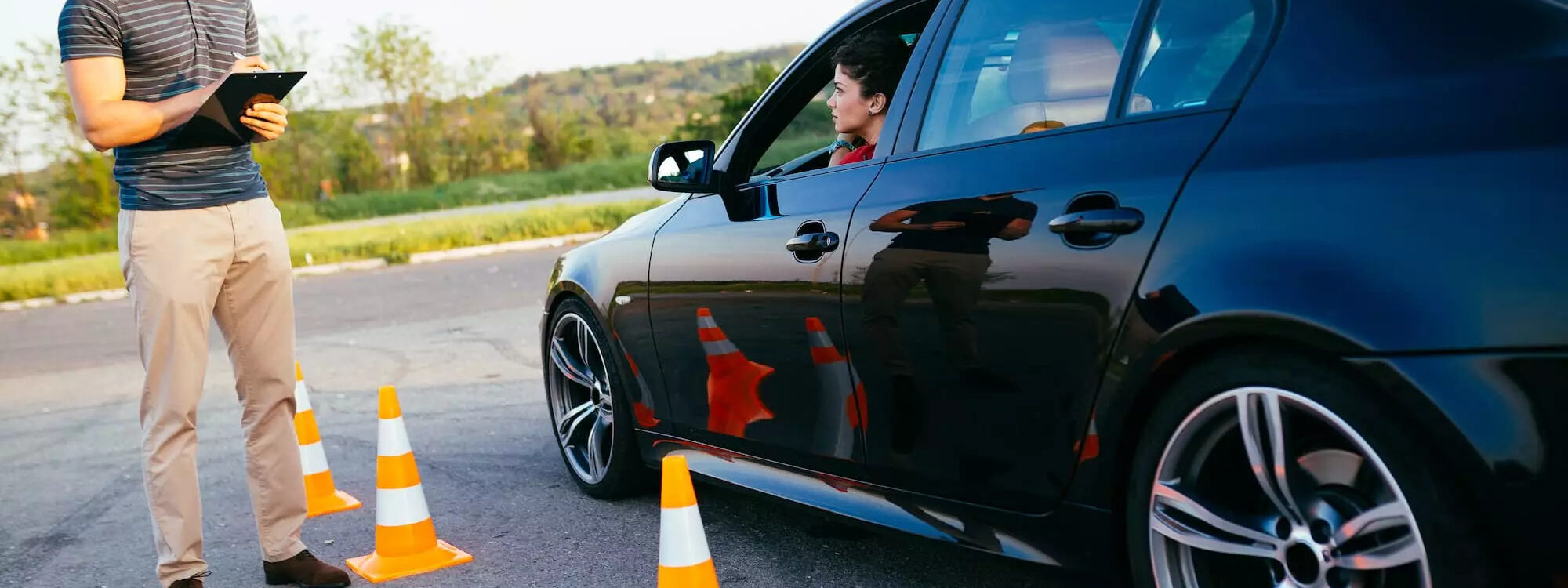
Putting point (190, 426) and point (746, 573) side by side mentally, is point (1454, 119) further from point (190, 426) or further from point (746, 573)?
point (190, 426)

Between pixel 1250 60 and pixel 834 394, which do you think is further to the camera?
pixel 834 394

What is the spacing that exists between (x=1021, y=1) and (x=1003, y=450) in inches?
40.2

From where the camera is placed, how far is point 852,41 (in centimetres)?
376

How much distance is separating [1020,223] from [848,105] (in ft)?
4.24

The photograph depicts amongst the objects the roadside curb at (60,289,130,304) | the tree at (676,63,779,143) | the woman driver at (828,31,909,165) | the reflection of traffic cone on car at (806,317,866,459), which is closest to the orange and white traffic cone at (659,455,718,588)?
the reflection of traffic cone on car at (806,317,866,459)

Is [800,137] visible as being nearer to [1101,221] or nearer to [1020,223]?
[1020,223]

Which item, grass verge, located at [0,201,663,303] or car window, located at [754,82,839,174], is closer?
car window, located at [754,82,839,174]

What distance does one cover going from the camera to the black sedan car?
1.90 meters

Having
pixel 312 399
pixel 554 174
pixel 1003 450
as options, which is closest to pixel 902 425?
pixel 1003 450

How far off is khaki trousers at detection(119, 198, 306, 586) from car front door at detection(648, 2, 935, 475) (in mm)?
1117

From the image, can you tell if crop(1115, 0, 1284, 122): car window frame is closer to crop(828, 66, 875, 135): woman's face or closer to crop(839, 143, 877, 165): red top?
crop(839, 143, 877, 165): red top

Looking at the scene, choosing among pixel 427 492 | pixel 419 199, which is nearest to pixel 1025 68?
pixel 427 492

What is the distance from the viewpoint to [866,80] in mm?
3795

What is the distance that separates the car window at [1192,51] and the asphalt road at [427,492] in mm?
963
